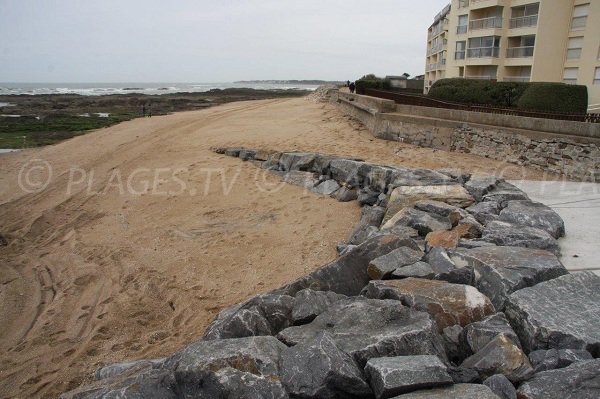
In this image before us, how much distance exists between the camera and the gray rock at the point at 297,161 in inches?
433

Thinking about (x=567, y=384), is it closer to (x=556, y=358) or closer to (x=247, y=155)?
(x=556, y=358)

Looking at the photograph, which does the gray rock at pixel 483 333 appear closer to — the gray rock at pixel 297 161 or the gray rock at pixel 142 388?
the gray rock at pixel 142 388

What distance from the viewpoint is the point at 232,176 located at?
35.9 ft

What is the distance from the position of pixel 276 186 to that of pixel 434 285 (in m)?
6.79

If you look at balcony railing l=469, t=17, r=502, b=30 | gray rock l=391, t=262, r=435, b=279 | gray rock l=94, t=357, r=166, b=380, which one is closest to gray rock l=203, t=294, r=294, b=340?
gray rock l=94, t=357, r=166, b=380

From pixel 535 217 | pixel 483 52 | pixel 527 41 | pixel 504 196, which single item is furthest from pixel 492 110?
pixel 483 52

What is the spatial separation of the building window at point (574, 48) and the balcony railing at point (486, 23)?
502cm

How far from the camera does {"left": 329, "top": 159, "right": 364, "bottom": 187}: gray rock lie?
959 cm

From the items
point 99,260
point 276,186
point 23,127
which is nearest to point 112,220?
point 99,260

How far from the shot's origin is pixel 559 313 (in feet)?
10.7

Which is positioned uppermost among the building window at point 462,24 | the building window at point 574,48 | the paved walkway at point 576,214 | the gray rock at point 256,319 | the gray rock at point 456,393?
the building window at point 462,24

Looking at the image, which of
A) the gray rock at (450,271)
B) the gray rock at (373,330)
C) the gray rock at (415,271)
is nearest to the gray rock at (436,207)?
the gray rock at (450,271)

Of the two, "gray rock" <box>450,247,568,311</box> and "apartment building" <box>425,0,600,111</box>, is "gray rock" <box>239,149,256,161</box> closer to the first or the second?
"gray rock" <box>450,247,568,311</box>

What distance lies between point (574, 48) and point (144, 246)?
2625cm
